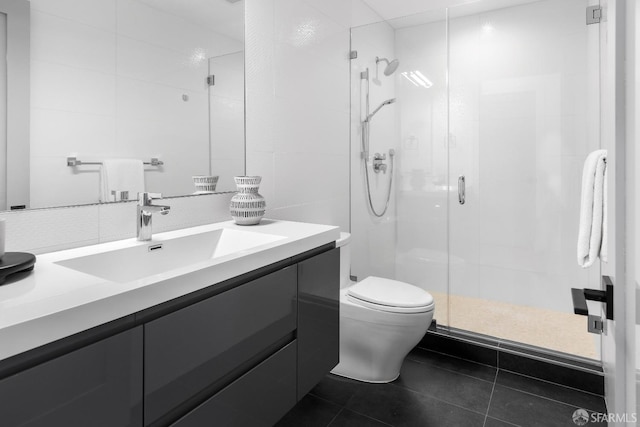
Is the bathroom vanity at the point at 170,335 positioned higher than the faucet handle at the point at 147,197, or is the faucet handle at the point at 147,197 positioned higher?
the faucet handle at the point at 147,197

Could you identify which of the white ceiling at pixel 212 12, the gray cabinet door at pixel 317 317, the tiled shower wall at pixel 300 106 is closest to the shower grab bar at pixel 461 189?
the tiled shower wall at pixel 300 106

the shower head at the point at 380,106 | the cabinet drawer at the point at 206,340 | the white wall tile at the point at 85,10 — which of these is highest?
the shower head at the point at 380,106

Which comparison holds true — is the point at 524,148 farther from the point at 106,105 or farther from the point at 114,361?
the point at 114,361

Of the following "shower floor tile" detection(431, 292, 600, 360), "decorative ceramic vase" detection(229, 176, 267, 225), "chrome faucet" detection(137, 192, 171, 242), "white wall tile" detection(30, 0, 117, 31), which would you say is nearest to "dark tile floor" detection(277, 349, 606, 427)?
"shower floor tile" detection(431, 292, 600, 360)

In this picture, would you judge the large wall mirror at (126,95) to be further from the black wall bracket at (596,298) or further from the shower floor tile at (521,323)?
the shower floor tile at (521,323)

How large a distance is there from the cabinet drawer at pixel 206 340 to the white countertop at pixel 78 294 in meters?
0.06

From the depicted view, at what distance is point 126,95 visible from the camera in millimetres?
1321

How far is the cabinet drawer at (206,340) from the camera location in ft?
2.78

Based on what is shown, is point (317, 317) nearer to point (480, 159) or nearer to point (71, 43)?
point (71, 43)

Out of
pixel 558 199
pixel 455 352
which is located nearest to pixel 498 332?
pixel 455 352

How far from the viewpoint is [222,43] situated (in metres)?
1.69

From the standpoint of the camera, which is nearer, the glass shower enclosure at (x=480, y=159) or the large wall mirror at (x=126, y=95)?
the large wall mirror at (x=126, y=95)

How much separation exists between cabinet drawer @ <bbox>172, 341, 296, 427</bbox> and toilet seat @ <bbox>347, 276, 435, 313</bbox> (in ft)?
2.19

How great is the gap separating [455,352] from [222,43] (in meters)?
2.10
